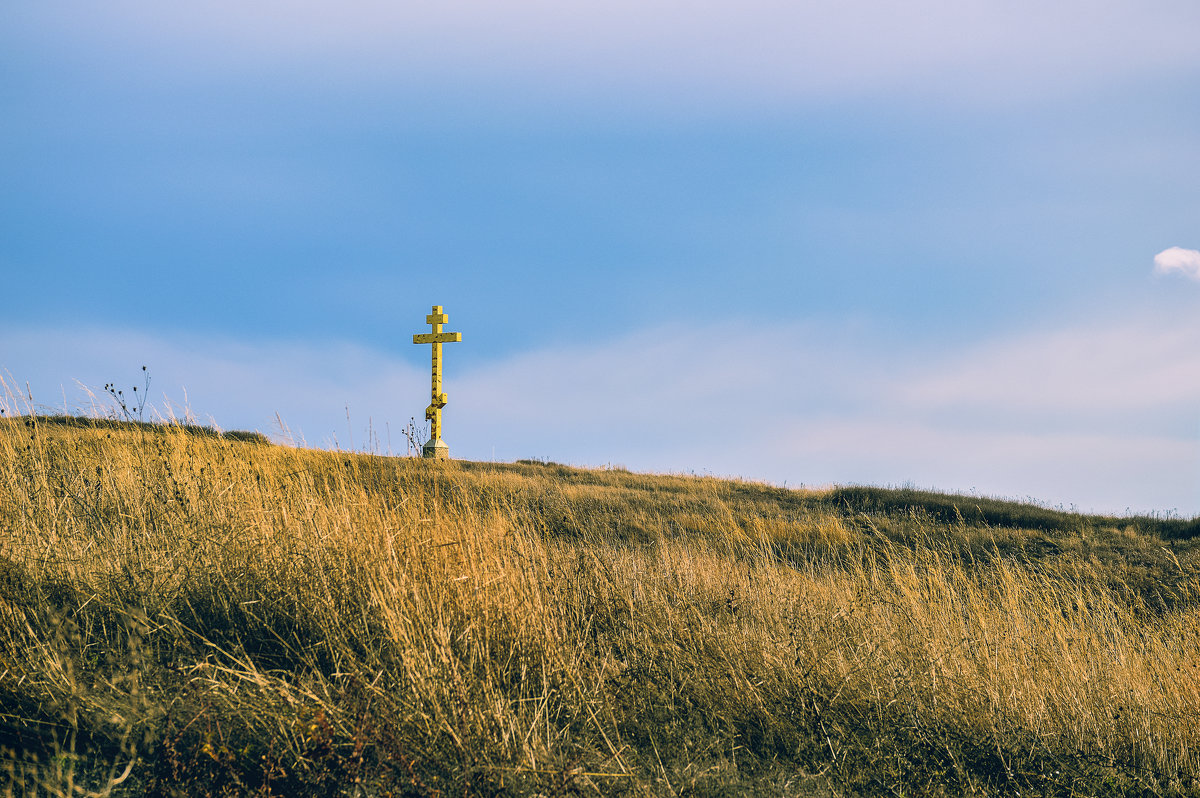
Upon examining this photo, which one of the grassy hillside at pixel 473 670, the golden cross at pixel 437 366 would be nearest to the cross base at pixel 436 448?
the golden cross at pixel 437 366

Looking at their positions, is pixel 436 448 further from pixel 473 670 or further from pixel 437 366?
pixel 473 670

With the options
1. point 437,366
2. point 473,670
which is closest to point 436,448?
point 437,366

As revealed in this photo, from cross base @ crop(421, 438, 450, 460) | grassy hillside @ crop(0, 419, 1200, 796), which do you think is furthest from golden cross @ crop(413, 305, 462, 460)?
grassy hillside @ crop(0, 419, 1200, 796)

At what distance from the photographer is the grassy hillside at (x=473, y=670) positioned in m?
2.61

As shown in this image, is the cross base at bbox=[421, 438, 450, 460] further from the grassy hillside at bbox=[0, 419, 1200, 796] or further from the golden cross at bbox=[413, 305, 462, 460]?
the grassy hillside at bbox=[0, 419, 1200, 796]

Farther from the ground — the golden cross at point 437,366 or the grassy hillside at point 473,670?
the golden cross at point 437,366

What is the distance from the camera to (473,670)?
3170 millimetres

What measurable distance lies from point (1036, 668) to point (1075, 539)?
818cm

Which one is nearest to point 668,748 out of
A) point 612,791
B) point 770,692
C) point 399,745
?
point 612,791

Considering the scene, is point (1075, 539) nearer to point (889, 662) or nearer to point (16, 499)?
point (889, 662)

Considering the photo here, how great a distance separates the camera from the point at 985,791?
3.06 m

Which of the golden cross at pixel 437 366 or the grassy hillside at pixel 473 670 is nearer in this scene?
the grassy hillside at pixel 473 670

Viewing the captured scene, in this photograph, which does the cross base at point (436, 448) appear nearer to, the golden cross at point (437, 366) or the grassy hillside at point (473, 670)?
the golden cross at point (437, 366)

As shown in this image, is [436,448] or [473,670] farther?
[436,448]
